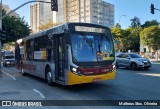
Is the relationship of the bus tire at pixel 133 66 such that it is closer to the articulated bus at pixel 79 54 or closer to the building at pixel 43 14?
the articulated bus at pixel 79 54

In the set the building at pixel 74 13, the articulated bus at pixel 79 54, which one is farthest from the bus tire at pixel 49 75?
the building at pixel 74 13

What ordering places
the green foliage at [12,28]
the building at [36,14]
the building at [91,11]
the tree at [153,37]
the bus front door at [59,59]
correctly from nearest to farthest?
the bus front door at [59,59] < the green foliage at [12,28] < the tree at [153,37] < the building at [91,11] < the building at [36,14]

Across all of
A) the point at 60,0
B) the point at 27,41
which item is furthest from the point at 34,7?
the point at 27,41

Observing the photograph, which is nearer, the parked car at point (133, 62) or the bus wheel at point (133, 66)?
the parked car at point (133, 62)

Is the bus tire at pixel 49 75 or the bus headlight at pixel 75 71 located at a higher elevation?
the bus headlight at pixel 75 71

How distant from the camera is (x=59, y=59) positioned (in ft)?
43.0

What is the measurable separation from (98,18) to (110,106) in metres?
122

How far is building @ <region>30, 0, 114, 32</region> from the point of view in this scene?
116188 mm

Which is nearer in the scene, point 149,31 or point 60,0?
point 149,31

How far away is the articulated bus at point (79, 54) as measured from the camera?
11922mm

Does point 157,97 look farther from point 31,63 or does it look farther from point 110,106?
point 31,63

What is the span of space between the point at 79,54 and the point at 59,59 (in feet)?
4.64

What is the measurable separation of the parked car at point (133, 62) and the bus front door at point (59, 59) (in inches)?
473

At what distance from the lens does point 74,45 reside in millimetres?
12094
